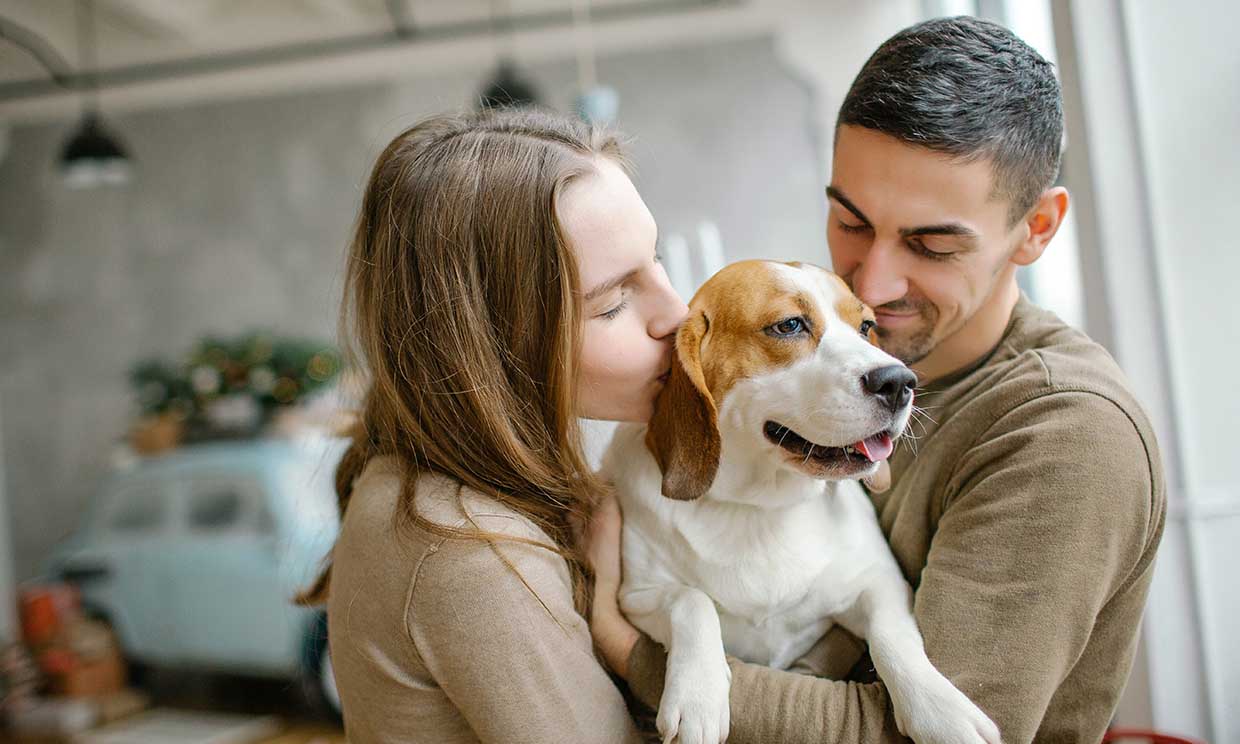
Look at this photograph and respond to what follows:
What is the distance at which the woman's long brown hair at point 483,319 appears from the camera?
119 centimetres

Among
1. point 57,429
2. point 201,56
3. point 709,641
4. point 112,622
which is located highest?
point 201,56

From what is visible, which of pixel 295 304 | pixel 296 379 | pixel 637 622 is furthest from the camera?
pixel 295 304

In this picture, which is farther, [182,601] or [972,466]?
[182,601]

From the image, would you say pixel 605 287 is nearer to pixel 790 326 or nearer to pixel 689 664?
pixel 790 326

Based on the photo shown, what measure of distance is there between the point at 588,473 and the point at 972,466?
0.51 meters

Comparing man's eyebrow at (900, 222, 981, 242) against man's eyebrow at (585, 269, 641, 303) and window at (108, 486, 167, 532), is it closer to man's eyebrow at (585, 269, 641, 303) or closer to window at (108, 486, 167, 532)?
man's eyebrow at (585, 269, 641, 303)

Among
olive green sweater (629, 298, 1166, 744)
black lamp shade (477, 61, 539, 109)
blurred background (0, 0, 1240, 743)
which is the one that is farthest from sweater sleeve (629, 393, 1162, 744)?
black lamp shade (477, 61, 539, 109)

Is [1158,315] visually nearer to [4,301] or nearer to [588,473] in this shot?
[588,473]

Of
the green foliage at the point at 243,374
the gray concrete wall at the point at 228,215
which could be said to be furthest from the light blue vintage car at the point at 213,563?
the gray concrete wall at the point at 228,215

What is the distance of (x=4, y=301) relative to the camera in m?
5.26

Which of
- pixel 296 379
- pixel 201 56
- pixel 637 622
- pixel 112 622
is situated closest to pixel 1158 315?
pixel 637 622

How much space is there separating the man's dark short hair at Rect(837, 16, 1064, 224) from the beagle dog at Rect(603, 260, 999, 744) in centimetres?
25

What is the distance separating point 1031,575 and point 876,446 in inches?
9.2

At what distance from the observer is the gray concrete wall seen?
4852mm
